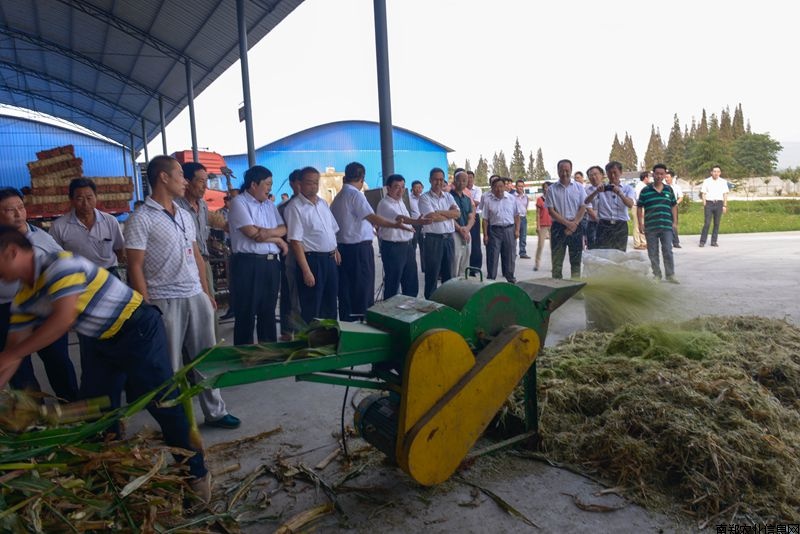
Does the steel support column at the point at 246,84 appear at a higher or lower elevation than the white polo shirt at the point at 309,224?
higher

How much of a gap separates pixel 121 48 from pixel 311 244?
19.3 metres

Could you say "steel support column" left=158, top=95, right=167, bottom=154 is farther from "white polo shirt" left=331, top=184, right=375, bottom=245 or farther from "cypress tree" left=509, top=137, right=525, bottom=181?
"cypress tree" left=509, top=137, right=525, bottom=181

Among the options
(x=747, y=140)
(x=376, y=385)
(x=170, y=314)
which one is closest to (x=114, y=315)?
(x=170, y=314)

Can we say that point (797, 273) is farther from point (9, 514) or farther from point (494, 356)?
point (9, 514)

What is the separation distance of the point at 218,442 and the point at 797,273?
27.0ft

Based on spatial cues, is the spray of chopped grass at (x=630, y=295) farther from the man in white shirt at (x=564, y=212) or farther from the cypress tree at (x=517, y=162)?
the cypress tree at (x=517, y=162)

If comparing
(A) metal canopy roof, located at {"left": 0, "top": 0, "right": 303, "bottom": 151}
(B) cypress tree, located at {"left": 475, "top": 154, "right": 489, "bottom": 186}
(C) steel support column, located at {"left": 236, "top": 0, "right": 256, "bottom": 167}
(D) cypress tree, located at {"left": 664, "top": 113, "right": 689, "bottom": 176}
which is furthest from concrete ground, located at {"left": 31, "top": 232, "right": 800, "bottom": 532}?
(B) cypress tree, located at {"left": 475, "top": 154, "right": 489, "bottom": 186}

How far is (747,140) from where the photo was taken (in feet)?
196

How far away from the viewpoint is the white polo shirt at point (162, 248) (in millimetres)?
3156

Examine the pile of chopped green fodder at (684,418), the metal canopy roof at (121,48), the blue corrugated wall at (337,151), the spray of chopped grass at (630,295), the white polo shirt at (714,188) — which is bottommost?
the pile of chopped green fodder at (684,418)

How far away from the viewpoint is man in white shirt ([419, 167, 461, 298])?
272 inches

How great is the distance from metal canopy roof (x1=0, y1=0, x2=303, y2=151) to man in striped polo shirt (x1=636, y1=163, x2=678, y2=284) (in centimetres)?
885

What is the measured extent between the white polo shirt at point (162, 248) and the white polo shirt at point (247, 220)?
1.22m

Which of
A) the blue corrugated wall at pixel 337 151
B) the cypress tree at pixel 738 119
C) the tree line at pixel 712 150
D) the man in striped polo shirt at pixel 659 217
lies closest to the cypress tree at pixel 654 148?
the tree line at pixel 712 150
